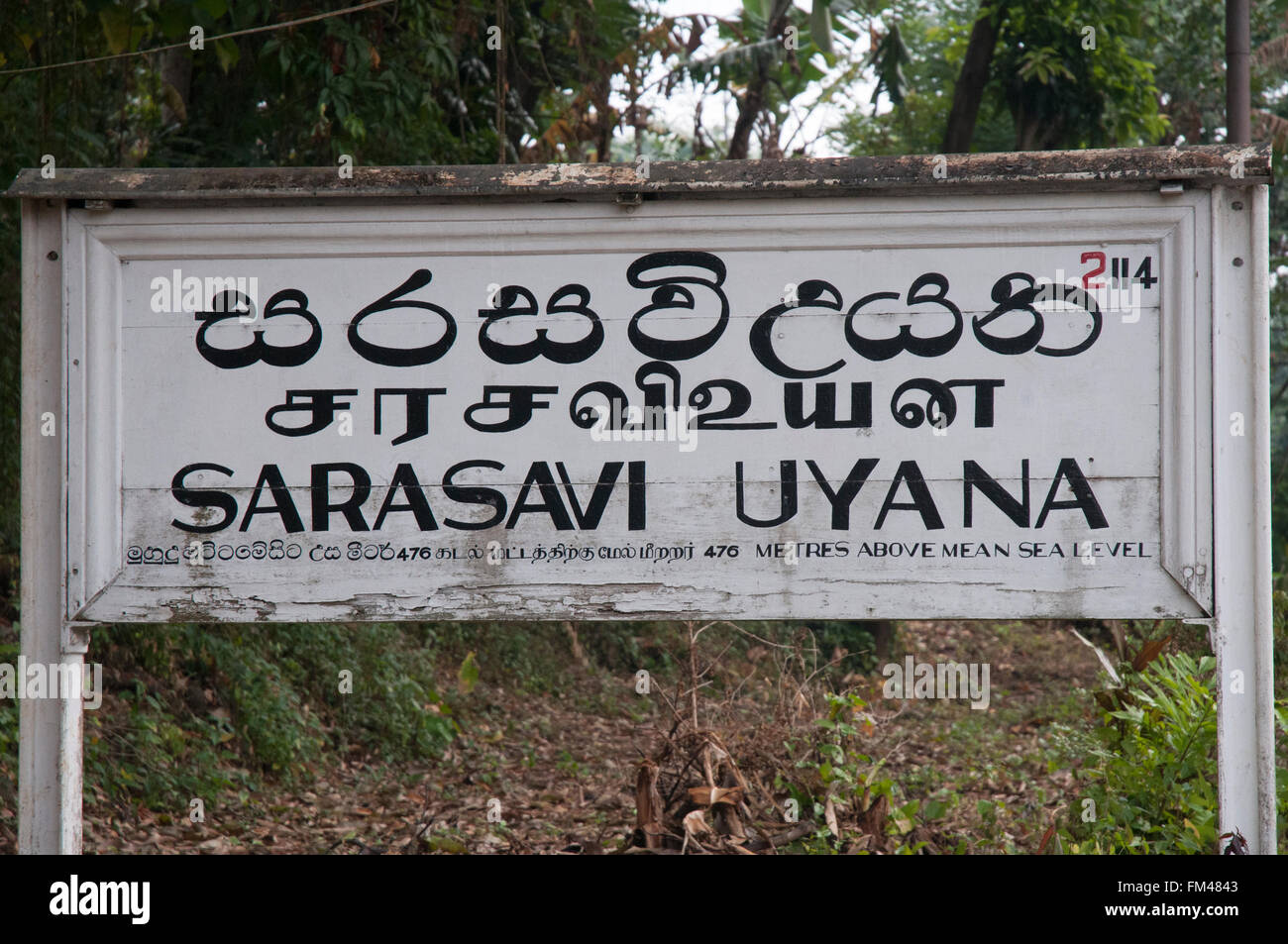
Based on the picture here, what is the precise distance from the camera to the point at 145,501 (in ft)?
11.1

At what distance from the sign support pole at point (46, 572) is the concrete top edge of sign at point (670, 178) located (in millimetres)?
256

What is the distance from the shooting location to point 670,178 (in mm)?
3291

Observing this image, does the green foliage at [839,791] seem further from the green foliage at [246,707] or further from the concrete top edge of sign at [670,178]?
the green foliage at [246,707]

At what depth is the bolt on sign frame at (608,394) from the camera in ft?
10.5

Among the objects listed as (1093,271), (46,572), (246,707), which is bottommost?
(246,707)

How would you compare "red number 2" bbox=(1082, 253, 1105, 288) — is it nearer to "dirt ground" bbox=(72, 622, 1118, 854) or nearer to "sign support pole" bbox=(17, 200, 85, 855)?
"dirt ground" bbox=(72, 622, 1118, 854)

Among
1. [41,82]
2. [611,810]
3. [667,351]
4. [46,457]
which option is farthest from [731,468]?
[41,82]

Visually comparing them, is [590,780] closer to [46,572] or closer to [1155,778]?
[1155,778]

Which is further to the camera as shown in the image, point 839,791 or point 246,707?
point 246,707

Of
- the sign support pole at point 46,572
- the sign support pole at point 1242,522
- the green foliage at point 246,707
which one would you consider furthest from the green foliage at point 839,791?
the green foliage at point 246,707

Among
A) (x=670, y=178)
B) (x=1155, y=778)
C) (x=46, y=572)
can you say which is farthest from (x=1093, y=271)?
(x=46, y=572)

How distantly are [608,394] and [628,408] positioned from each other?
0.08 m
